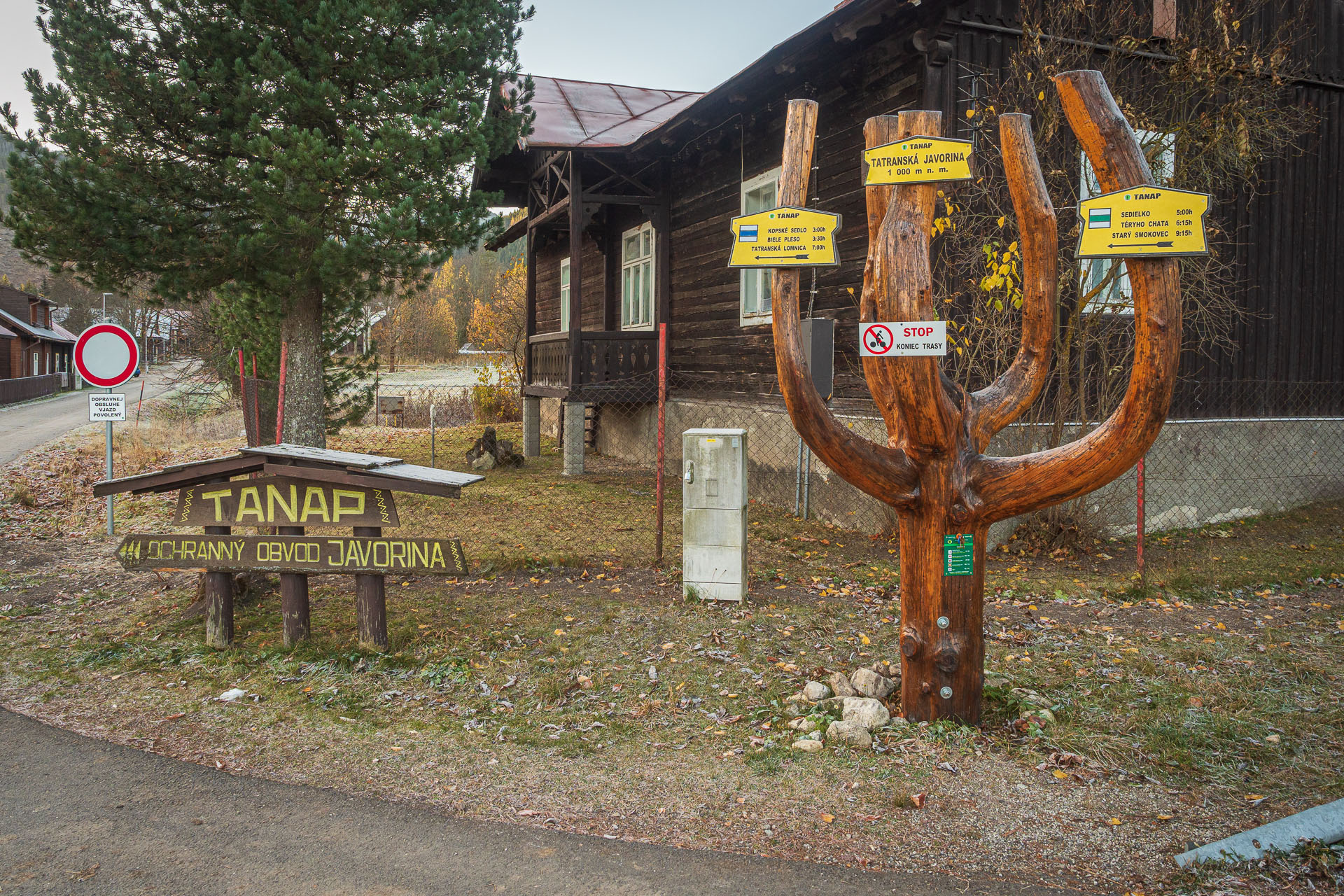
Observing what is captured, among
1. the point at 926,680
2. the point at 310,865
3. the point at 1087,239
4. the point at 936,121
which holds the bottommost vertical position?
the point at 310,865

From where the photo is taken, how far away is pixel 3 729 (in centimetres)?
445

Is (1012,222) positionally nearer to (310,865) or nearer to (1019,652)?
(1019,652)

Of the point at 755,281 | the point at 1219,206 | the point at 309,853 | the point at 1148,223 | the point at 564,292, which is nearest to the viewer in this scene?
the point at 309,853

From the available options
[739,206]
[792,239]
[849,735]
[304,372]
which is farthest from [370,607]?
[739,206]

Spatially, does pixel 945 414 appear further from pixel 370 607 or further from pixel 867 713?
pixel 370 607

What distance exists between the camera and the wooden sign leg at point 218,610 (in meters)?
5.57

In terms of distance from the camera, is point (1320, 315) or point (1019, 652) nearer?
point (1019, 652)

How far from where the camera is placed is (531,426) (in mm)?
16719

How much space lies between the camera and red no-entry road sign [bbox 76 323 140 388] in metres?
9.49

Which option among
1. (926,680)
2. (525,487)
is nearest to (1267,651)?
(926,680)

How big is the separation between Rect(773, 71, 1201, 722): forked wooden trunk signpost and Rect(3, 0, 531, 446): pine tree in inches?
267

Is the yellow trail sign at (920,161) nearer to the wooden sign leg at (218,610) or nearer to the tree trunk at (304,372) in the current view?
the wooden sign leg at (218,610)

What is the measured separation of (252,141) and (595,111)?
6.69 m

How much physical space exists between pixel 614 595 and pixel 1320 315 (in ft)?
29.4
